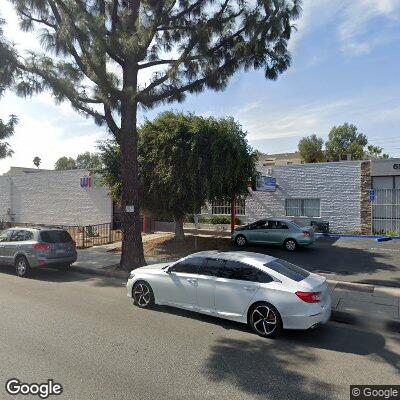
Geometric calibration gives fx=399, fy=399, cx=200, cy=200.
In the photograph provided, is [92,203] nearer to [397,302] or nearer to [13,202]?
[13,202]

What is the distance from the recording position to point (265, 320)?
6793 mm

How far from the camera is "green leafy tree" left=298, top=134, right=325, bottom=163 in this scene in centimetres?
5028

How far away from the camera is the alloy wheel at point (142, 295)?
27.5 ft

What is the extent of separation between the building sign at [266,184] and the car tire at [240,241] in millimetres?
5330

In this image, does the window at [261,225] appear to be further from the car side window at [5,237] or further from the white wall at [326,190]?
the car side window at [5,237]

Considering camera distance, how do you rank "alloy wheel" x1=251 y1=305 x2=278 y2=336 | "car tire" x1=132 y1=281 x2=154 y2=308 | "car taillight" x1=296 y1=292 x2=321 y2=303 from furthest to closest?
1. "car tire" x1=132 y1=281 x2=154 y2=308
2. "alloy wheel" x1=251 y1=305 x2=278 y2=336
3. "car taillight" x1=296 y1=292 x2=321 y2=303

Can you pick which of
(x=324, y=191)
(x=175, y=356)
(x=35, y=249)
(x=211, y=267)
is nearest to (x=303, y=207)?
(x=324, y=191)

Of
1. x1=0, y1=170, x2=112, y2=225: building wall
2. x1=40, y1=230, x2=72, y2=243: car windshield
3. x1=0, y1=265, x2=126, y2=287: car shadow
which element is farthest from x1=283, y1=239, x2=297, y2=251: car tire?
x1=0, y1=170, x2=112, y2=225: building wall

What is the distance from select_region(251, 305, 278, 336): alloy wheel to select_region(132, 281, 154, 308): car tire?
7.95 ft

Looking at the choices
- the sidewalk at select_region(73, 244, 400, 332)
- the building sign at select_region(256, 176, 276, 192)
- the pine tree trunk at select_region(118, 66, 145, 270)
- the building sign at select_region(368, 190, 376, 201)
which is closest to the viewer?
the sidewalk at select_region(73, 244, 400, 332)

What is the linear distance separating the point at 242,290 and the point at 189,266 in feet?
4.61

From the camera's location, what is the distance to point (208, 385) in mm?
4777

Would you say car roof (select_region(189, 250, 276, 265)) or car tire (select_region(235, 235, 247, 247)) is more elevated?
car roof (select_region(189, 250, 276, 265))

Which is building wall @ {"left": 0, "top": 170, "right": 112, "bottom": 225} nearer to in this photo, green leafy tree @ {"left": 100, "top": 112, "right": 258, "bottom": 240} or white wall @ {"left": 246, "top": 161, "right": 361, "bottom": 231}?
green leafy tree @ {"left": 100, "top": 112, "right": 258, "bottom": 240}
